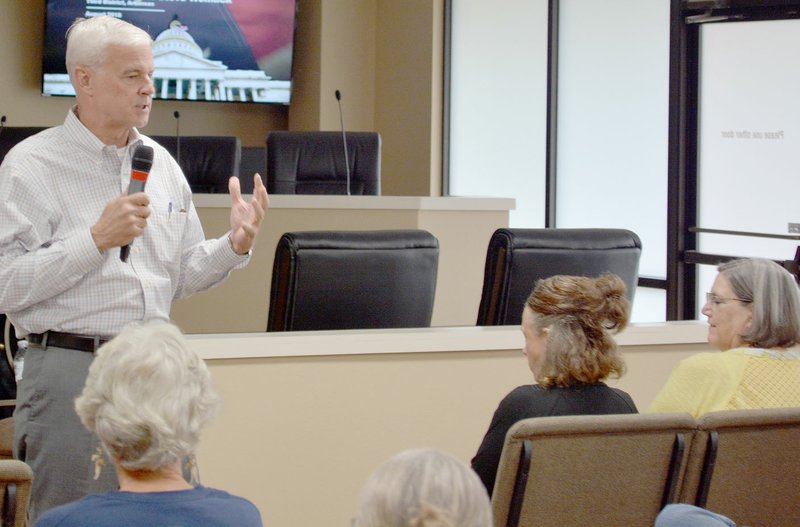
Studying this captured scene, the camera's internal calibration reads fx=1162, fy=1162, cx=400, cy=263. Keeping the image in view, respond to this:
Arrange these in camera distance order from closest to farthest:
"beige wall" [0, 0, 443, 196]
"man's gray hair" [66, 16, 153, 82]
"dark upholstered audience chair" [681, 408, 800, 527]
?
1. "dark upholstered audience chair" [681, 408, 800, 527]
2. "man's gray hair" [66, 16, 153, 82]
3. "beige wall" [0, 0, 443, 196]

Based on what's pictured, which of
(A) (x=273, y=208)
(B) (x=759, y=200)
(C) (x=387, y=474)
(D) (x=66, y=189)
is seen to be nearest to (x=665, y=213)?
(B) (x=759, y=200)

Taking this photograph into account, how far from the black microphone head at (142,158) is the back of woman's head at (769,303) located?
1375mm

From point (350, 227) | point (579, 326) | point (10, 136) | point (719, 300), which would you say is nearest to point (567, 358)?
point (579, 326)

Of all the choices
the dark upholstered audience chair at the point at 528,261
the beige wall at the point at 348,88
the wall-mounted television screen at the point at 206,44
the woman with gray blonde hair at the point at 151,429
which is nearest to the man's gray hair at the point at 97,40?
A: the woman with gray blonde hair at the point at 151,429

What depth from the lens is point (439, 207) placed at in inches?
205

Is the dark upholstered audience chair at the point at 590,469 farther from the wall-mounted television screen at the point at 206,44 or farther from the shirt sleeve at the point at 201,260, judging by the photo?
Result: the wall-mounted television screen at the point at 206,44

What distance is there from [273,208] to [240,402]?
2360mm

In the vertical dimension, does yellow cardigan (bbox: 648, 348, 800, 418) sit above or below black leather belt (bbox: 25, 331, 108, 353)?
below

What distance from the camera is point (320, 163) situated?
6832 mm

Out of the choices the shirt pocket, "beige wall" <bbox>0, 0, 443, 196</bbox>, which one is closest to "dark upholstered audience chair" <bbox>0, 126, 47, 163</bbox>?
"beige wall" <bbox>0, 0, 443, 196</bbox>

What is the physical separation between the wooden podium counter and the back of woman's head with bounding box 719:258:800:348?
2395 millimetres

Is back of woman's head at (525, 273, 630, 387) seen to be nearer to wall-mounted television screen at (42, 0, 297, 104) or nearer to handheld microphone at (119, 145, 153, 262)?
handheld microphone at (119, 145, 153, 262)

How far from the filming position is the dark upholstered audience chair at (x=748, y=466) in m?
2.29

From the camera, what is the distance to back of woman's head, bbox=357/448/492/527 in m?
1.26
